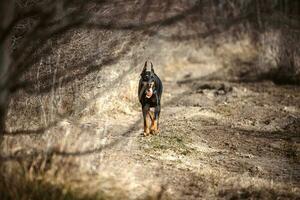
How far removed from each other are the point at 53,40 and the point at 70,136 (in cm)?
219

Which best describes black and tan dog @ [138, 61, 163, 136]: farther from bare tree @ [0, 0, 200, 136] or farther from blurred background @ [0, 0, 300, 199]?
bare tree @ [0, 0, 200, 136]

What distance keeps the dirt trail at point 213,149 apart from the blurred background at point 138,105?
0.08 feet

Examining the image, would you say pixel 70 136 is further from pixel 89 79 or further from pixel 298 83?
pixel 298 83

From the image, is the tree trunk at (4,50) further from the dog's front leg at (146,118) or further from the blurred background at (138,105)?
the dog's front leg at (146,118)

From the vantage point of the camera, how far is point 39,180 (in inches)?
204

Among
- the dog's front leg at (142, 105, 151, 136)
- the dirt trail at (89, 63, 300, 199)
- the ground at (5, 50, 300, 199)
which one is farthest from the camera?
the dog's front leg at (142, 105, 151, 136)

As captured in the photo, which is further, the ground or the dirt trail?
the dirt trail

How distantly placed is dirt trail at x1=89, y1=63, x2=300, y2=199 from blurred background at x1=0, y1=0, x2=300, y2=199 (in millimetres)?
23

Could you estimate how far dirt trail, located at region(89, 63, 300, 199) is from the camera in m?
6.03

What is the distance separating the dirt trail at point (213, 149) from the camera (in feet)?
19.8

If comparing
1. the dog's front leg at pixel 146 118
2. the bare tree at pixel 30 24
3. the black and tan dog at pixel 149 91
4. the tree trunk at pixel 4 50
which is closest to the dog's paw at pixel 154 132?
the dog's front leg at pixel 146 118

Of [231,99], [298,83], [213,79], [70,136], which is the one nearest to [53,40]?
[70,136]

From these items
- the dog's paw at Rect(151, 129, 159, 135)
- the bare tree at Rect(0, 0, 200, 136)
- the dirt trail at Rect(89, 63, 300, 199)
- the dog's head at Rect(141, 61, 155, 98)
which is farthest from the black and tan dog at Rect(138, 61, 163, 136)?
the bare tree at Rect(0, 0, 200, 136)

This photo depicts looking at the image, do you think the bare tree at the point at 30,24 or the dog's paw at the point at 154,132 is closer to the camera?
the bare tree at the point at 30,24
